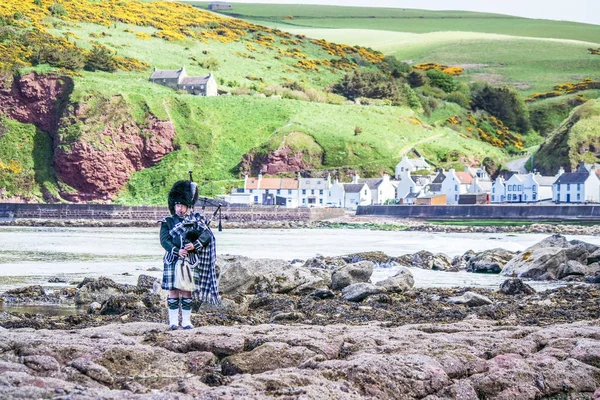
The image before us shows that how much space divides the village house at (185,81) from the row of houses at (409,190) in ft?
106

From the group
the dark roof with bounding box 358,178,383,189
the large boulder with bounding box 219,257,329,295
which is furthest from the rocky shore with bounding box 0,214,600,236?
the large boulder with bounding box 219,257,329,295

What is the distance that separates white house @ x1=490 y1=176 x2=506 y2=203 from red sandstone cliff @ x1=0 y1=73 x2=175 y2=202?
4569 cm

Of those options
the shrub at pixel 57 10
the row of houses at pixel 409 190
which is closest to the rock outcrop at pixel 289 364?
the row of houses at pixel 409 190

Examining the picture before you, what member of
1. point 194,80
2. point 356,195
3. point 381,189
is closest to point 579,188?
point 381,189

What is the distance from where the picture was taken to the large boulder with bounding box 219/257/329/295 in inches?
1006

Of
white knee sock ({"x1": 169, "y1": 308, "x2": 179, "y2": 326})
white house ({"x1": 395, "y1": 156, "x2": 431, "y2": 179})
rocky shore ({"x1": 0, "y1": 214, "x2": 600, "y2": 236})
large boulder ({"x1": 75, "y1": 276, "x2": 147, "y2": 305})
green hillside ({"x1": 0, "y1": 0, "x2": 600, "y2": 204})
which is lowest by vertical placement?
rocky shore ({"x1": 0, "y1": 214, "x2": 600, "y2": 236})

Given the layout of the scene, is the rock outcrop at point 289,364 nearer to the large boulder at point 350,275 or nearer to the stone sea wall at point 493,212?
the large boulder at point 350,275

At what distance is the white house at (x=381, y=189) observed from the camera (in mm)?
121938

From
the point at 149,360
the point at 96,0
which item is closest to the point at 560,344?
the point at 149,360

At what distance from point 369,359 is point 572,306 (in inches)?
456

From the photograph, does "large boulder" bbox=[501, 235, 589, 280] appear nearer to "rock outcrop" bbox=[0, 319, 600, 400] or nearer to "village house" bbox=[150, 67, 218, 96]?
"rock outcrop" bbox=[0, 319, 600, 400]

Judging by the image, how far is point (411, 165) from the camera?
429 feet

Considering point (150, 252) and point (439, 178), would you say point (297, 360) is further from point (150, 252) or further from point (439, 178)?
point (439, 178)

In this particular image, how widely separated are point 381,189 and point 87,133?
41.2m
